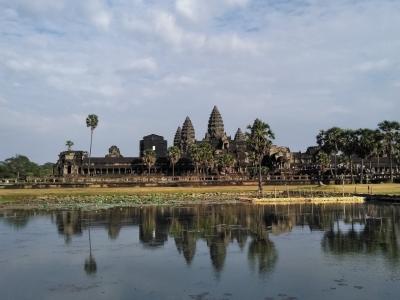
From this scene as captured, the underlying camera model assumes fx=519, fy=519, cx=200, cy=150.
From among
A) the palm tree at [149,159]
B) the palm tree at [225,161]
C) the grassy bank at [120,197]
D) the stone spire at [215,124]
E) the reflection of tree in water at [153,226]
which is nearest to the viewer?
the reflection of tree in water at [153,226]

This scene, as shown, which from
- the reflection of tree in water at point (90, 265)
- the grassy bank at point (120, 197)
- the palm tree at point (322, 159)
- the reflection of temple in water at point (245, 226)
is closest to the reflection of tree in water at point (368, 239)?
the reflection of temple in water at point (245, 226)

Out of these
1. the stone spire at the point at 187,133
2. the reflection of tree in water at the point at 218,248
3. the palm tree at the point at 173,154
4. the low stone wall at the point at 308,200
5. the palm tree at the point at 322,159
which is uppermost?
the stone spire at the point at 187,133

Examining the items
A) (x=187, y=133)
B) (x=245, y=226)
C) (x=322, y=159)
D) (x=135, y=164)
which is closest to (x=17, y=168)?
(x=135, y=164)

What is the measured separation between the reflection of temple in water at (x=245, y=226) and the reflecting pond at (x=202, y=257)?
88mm

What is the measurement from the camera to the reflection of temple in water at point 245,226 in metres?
32.0

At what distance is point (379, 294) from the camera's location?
20.5 metres

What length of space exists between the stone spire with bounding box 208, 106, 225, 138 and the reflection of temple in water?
408ft

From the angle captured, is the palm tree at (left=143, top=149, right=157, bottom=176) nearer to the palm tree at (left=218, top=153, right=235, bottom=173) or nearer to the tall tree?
the palm tree at (left=218, top=153, right=235, bottom=173)

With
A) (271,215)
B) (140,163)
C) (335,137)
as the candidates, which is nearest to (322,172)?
(335,137)

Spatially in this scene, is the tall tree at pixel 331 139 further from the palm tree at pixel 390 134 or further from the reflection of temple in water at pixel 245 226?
the reflection of temple in water at pixel 245 226

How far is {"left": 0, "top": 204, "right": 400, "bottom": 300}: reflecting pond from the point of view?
72.7ft

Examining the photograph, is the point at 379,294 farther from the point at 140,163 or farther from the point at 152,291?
the point at 140,163

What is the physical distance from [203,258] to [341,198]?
47690mm

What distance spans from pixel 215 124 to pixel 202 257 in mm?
163004
